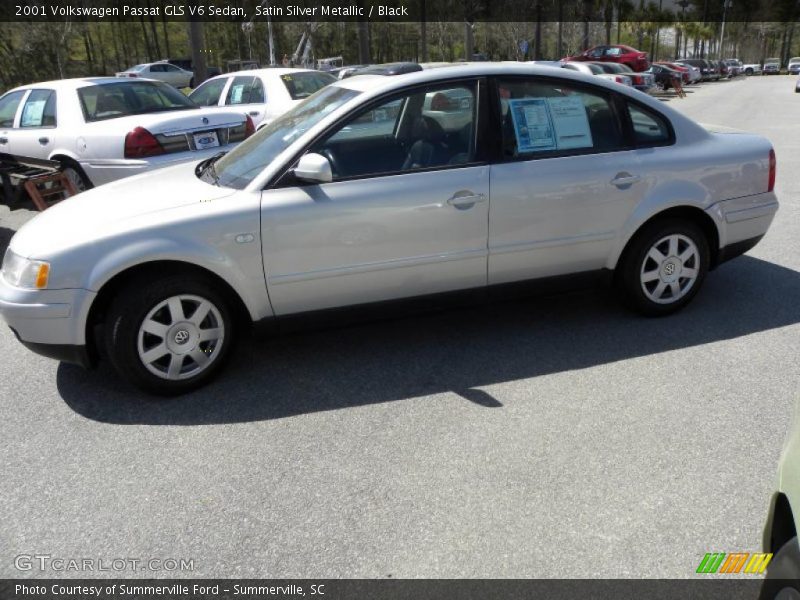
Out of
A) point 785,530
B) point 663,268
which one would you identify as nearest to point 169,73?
point 663,268

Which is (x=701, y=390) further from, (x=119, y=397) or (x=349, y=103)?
(x=119, y=397)

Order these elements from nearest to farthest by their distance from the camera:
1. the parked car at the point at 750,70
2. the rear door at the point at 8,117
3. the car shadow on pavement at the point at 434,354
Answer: the car shadow on pavement at the point at 434,354 → the rear door at the point at 8,117 → the parked car at the point at 750,70

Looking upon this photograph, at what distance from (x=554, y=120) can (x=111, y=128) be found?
17.2ft

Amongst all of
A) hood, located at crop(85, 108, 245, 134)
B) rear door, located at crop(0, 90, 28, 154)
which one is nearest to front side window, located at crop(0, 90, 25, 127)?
rear door, located at crop(0, 90, 28, 154)

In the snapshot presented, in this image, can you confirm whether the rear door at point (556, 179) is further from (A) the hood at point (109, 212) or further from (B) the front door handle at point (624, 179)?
(A) the hood at point (109, 212)

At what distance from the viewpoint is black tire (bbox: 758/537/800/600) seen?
1.69 metres

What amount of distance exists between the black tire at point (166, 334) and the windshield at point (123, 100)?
5.02 meters

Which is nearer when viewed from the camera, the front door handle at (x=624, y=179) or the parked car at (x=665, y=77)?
the front door handle at (x=624, y=179)

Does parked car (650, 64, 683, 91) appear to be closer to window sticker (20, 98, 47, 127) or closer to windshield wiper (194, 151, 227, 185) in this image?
window sticker (20, 98, 47, 127)

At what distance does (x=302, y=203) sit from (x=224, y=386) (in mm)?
1149

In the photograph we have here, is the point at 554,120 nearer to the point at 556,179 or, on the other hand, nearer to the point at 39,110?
the point at 556,179

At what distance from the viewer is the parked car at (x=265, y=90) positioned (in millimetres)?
10058
